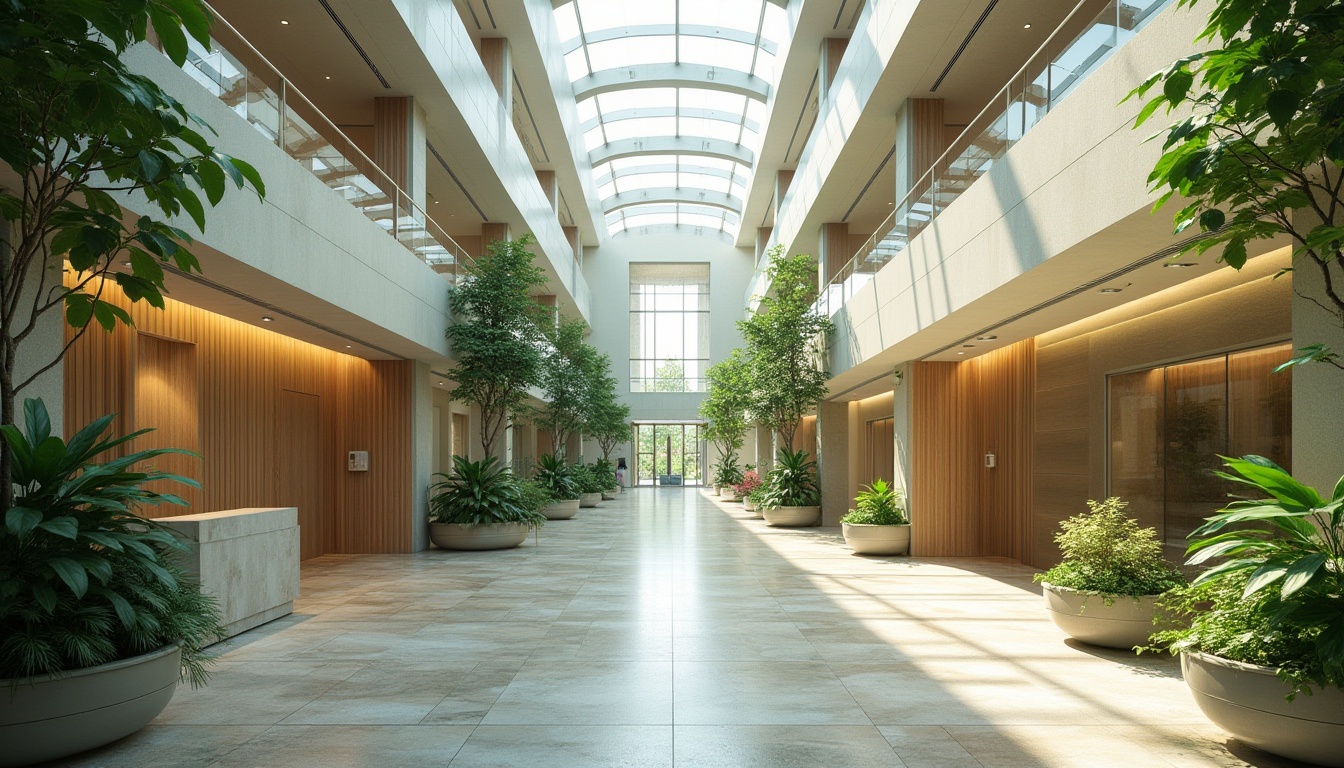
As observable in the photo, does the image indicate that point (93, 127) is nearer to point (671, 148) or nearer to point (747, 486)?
point (747, 486)

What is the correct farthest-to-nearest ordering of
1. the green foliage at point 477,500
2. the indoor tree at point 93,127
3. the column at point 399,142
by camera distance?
the green foliage at point 477,500 → the column at point 399,142 → the indoor tree at point 93,127

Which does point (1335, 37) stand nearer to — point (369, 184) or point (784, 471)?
point (369, 184)

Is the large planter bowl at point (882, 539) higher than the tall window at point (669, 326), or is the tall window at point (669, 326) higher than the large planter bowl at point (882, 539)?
the tall window at point (669, 326)

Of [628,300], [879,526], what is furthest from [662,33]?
[628,300]

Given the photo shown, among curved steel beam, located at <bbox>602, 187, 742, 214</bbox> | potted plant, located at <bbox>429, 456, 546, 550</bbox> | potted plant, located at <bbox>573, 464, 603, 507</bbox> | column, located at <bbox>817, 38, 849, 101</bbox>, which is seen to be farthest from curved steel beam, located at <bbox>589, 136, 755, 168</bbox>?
potted plant, located at <bbox>429, 456, 546, 550</bbox>

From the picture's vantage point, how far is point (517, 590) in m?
10.6

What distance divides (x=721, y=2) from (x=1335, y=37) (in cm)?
2181

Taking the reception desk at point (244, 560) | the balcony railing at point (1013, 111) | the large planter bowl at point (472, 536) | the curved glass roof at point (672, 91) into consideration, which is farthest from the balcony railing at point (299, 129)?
the curved glass roof at point (672, 91)

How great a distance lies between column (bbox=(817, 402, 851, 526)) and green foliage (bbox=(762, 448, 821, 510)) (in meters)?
0.26

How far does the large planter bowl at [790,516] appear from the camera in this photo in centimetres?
1989

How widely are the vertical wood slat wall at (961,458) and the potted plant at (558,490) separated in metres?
11.3

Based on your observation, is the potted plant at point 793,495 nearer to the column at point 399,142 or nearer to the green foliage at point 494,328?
the green foliage at point 494,328

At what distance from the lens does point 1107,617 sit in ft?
23.1

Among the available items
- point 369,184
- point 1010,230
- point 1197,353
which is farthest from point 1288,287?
point 369,184
